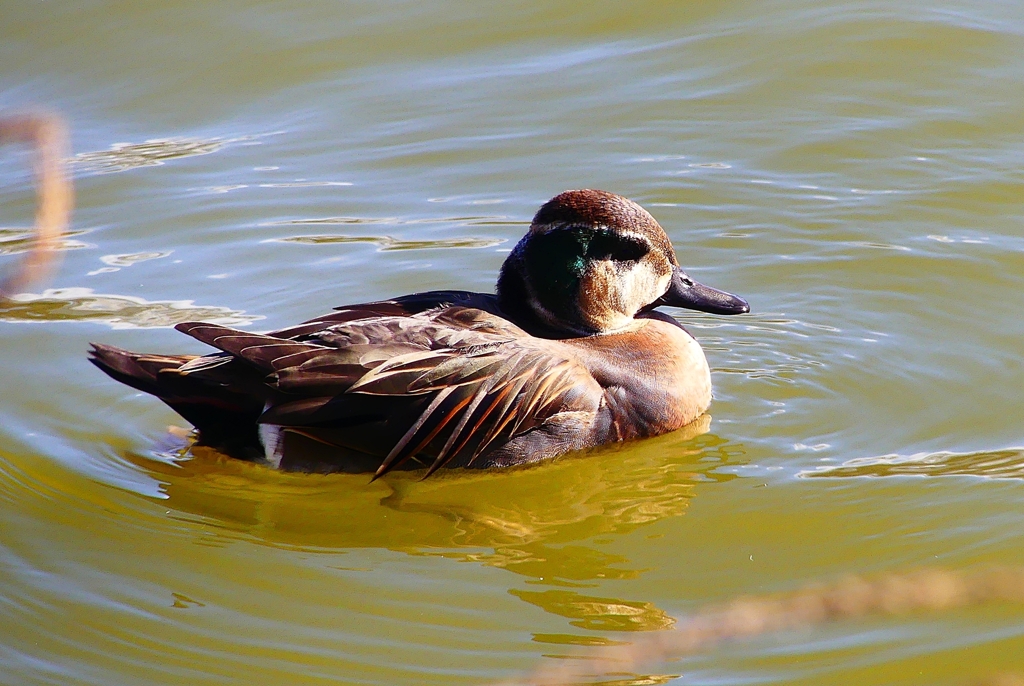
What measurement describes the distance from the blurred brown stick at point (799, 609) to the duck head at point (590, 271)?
208 cm

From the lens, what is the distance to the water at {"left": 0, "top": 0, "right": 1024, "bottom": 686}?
496cm

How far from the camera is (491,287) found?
7.93m

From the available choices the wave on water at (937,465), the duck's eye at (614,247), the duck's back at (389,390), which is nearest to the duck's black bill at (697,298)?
the duck's eye at (614,247)

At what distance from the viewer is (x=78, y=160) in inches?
388

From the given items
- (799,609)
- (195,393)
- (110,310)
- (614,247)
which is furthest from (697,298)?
(110,310)

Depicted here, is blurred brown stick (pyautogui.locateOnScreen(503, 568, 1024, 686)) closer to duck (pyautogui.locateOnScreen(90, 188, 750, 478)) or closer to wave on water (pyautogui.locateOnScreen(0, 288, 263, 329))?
duck (pyautogui.locateOnScreen(90, 188, 750, 478))

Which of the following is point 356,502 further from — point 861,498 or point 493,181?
point 493,181

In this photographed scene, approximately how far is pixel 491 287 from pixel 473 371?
202cm

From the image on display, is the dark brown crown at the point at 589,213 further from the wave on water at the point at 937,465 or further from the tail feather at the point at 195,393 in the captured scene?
the tail feather at the point at 195,393

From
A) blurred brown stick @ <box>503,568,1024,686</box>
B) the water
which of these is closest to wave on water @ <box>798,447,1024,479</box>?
the water

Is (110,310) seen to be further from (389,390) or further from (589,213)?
(589,213)

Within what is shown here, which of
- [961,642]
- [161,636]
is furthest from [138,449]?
[961,642]

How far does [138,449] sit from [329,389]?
3.84 feet

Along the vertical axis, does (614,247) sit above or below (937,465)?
above
